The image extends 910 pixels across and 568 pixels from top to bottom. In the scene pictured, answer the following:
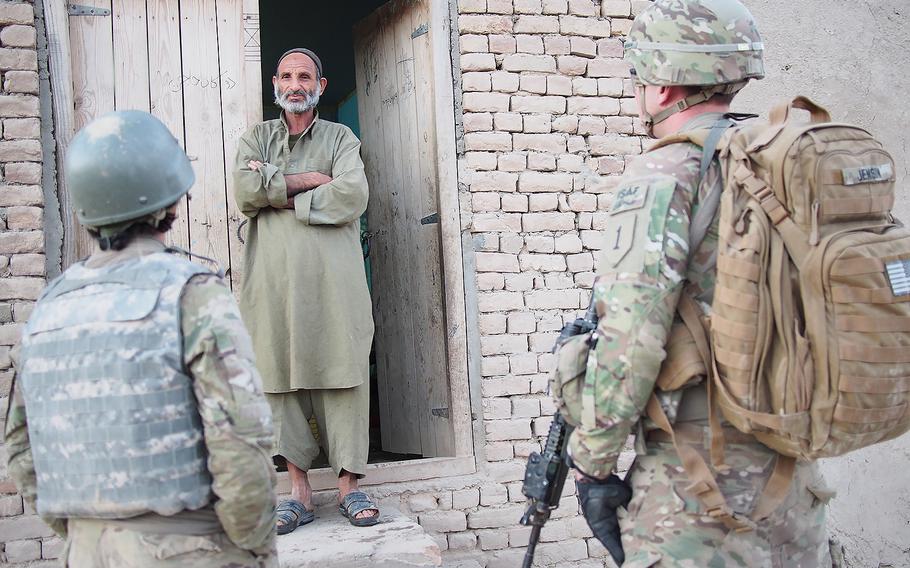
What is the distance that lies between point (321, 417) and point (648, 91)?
7.40 ft

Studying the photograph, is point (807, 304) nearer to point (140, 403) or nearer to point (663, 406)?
point (663, 406)

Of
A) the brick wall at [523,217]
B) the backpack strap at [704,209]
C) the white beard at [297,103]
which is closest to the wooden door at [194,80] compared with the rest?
the white beard at [297,103]

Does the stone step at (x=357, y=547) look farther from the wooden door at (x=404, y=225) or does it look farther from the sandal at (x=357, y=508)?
the wooden door at (x=404, y=225)

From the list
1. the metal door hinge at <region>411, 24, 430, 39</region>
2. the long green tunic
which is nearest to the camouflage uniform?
the long green tunic

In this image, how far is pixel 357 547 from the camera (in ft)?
11.7

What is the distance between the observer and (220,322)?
197 cm

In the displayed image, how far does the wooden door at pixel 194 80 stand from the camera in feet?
13.9

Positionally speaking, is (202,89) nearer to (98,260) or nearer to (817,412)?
(98,260)

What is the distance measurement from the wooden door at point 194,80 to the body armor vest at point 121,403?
2.34 metres

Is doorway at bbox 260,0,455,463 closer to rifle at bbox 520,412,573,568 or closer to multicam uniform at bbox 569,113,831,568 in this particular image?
rifle at bbox 520,412,573,568

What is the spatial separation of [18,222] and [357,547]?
2029 mm

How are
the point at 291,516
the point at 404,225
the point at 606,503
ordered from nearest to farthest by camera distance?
the point at 606,503 < the point at 291,516 < the point at 404,225

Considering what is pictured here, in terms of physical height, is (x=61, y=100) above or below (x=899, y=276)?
above

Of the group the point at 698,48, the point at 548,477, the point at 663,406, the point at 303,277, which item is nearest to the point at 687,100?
the point at 698,48
